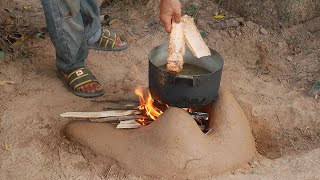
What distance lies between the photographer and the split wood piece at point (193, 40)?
328 centimetres

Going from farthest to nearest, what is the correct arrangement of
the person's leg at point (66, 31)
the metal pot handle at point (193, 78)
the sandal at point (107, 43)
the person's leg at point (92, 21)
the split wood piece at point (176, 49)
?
the sandal at point (107, 43) < the person's leg at point (92, 21) < the person's leg at point (66, 31) < the split wood piece at point (176, 49) < the metal pot handle at point (193, 78)

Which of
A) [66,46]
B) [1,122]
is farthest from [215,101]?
[1,122]

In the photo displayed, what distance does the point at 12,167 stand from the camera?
10.3 feet

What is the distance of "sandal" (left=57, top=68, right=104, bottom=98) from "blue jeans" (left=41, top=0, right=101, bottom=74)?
0.19 feet

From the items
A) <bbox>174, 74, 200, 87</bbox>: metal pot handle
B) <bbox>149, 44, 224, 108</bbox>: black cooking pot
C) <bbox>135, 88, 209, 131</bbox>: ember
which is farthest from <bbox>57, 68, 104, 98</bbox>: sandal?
<bbox>174, 74, 200, 87</bbox>: metal pot handle

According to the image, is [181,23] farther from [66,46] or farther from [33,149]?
[33,149]

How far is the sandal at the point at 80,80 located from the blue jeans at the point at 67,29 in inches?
2.3

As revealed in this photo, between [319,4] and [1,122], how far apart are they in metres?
3.53

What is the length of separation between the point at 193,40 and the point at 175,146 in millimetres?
827

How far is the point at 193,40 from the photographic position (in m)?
3.29

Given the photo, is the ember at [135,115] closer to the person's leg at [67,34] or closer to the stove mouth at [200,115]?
the stove mouth at [200,115]

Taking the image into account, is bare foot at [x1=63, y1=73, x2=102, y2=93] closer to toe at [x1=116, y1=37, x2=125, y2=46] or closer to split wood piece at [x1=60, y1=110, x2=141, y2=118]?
split wood piece at [x1=60, y1=110, x2=141, y2=118]

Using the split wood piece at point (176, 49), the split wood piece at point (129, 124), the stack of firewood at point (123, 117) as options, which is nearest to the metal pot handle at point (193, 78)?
the split wood piece at point (176, 49)

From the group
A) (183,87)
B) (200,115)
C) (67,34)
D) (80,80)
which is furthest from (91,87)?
(183,87)
